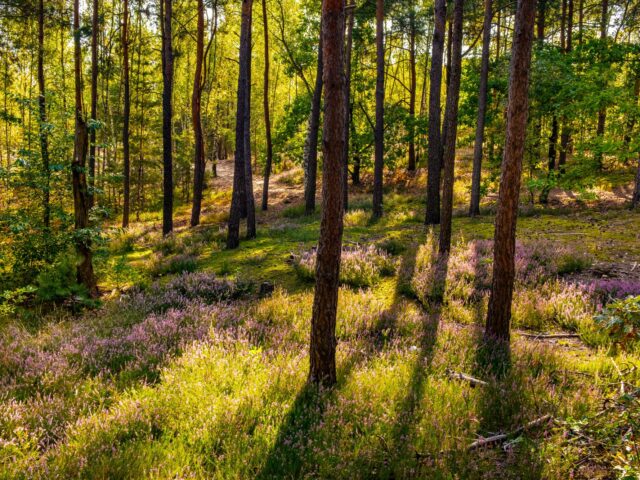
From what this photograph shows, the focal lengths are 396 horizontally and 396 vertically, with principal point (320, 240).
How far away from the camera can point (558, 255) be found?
32.9 feet

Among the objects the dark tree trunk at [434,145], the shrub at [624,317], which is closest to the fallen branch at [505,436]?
the shrub at [624,317]

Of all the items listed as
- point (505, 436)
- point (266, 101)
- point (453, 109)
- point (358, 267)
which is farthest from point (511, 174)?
point (266, 101)

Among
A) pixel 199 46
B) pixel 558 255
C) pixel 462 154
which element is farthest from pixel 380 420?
pixel 462 154

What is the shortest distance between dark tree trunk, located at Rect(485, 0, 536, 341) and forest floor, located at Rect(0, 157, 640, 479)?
1.83 feet

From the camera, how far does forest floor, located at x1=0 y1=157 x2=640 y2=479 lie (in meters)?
3.55

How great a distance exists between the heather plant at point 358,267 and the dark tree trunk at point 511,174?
12.2 ft

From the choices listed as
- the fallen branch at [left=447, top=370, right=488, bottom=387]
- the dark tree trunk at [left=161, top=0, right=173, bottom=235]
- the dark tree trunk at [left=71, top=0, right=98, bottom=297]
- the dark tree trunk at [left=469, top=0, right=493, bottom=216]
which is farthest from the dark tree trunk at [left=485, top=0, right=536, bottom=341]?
the dark tree trunk at [left=161, top=0, right=173, bottom=235]

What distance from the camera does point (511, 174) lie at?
6.04m

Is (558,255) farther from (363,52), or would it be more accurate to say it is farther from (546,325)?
(363,52)

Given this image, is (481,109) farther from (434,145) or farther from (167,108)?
(167,108)

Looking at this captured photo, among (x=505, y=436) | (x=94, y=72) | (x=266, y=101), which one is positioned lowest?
(x=505, y=436)

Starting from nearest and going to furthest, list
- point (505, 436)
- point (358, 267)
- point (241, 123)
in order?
point (505, 436), point (358, 267), point (241, 123)

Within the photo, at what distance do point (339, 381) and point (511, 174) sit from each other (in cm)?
400

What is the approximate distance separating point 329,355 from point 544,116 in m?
17.6
